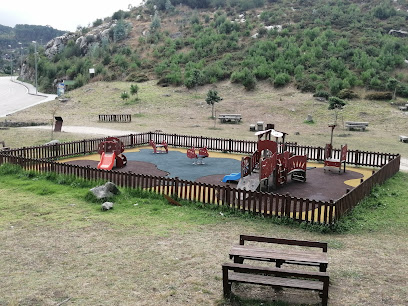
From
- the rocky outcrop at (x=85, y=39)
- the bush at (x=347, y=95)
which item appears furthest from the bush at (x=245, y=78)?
the rocky outcrop at (x=85, y=39)

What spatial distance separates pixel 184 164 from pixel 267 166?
6831mm

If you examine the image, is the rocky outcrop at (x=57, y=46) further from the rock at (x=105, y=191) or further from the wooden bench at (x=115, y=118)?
the rock at (x=105, y=191)

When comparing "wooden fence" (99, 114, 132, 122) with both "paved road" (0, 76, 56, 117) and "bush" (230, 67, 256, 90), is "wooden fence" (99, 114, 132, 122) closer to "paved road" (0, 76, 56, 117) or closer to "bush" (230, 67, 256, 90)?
"paved road" (0, 76, 56, 117)

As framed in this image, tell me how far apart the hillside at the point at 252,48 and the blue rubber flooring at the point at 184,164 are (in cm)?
2981

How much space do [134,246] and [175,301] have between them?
9.47 feet

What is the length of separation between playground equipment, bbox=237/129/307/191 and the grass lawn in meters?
3.05

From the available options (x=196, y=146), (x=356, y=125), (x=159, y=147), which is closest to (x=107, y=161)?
(x=159, y=147)

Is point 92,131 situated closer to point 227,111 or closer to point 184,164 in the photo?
point 184,164

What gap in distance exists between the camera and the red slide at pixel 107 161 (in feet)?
62.4

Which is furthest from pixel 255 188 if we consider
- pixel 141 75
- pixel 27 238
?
pixel 141 75

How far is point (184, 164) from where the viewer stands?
2091 centimetres

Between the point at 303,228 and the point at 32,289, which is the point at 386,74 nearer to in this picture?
the point at 303,228

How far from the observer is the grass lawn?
671 centimetres

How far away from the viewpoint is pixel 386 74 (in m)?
51.2
